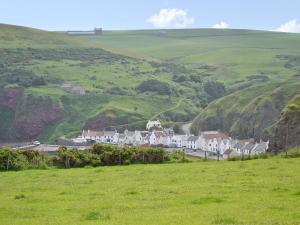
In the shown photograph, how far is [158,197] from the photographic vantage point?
25125 mm

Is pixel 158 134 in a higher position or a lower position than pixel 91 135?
higher

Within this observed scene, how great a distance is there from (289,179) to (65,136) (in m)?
164

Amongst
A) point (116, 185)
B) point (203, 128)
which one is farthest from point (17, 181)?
point (203, 128)

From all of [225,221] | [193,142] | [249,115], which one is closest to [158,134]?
[193,142]

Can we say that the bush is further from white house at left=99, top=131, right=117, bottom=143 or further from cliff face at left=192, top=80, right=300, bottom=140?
white house at left=99, top=131, right=117, bottom=143

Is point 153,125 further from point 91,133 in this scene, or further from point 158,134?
point 91,133

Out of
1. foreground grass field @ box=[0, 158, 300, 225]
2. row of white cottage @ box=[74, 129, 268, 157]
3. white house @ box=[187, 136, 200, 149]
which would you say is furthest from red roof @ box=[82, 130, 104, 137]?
foreground grass field @ box=[0, 158, 300, 225]

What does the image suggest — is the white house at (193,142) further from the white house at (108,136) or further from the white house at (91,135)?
the white house at (91,135)

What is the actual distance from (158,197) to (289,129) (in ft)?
243

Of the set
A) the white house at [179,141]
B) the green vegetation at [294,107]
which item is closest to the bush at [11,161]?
the green vegetation at [294,107]

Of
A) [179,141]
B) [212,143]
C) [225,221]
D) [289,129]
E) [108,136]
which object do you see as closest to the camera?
[225,221]

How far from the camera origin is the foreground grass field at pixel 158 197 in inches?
781

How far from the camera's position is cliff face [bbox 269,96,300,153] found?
93.4 metres

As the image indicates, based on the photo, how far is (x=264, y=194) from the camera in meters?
25.0
